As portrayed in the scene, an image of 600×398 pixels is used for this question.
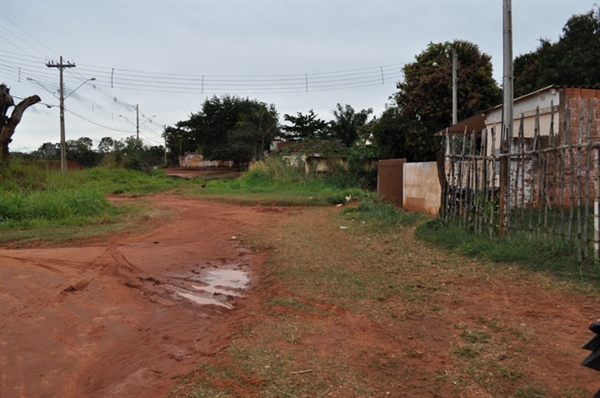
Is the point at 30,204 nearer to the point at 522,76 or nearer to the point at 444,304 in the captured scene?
the point at 444,304

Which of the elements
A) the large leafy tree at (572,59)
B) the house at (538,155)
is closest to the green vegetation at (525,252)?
the house at (538,155)

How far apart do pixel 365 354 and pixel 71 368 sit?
229 centimetres

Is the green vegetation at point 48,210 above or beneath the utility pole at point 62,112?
beneath

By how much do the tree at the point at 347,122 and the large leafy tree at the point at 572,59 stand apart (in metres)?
20.7

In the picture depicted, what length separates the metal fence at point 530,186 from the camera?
5426 millimetres

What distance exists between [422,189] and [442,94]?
36.0ft

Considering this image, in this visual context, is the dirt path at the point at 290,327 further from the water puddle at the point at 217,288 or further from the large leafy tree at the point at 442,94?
the large leafy tree at the point at 442,94

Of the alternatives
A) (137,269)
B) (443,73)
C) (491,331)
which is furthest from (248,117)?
(491,331)

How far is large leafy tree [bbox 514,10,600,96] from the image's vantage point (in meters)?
19.7

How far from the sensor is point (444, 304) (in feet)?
15.1

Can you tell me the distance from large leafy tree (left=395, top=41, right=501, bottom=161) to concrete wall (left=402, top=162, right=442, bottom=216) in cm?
809

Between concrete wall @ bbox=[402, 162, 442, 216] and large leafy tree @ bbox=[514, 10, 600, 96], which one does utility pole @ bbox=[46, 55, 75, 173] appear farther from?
large leafy tree @ bbox=[514, 10, 600, 96]

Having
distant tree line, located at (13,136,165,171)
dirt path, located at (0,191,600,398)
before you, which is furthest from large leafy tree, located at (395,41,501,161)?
distant tree line, located at (13,136,165,171)

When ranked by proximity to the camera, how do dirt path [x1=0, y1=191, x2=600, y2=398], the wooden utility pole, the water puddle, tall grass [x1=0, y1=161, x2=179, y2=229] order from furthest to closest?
tall grass [x1=0, y1=161, x2=179, y2=229]
the wooden utility pole
the water puddle
dirt path [x1=0, y1=191, x2=600, y2=398]
